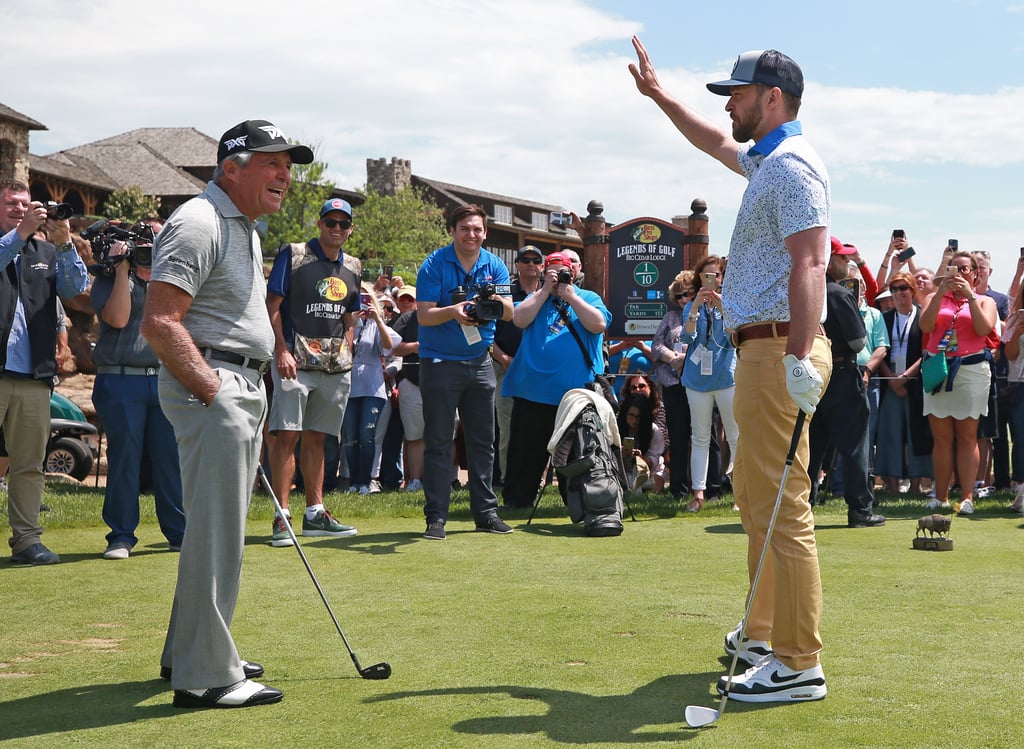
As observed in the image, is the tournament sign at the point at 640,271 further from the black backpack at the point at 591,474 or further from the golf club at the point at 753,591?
the golf club at the point at 753,591

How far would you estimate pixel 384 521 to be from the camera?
10.2m

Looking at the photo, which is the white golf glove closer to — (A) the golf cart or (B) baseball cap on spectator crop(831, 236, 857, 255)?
(B) baseball cap on spectator crop(831, 236, 857, 255)

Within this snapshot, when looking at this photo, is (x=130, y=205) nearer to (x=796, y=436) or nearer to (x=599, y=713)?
(x=796, y=436)

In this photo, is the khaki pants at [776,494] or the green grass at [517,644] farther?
the khaki pants at [776,494]

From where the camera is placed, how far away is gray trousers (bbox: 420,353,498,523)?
8.91 meters

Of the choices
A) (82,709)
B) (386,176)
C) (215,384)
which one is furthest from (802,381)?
(386,176)

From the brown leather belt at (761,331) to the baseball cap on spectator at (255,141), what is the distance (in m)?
1.95

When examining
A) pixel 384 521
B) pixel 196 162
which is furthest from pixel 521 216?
pixel 384 521

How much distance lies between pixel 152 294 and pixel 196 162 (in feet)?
310

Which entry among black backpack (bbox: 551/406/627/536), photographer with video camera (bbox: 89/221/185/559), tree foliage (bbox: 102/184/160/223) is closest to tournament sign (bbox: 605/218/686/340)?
black backpack (bbox: 551/406/627/536)

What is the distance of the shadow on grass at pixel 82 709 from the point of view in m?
4.07

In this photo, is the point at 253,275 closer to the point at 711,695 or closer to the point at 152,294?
the point at 152,294

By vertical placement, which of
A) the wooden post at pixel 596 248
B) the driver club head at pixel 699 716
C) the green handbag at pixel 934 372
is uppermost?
the wooden post at pixel 596 248

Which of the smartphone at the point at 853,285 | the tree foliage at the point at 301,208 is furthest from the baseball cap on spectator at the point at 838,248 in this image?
the tree foliage at the point at 301,208
